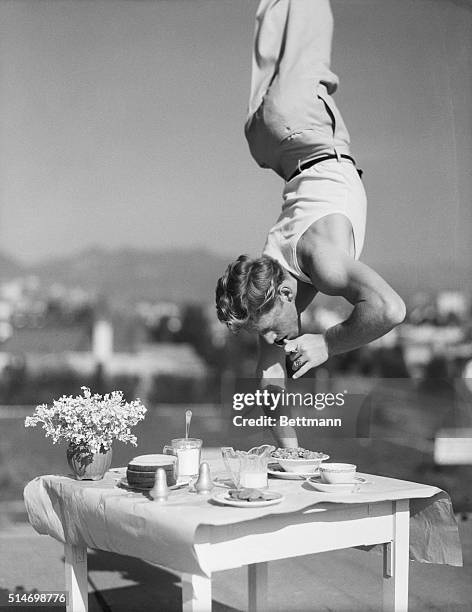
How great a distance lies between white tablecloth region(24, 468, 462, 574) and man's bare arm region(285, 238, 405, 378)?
37cm

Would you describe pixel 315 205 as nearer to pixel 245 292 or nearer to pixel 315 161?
pixel 315 161

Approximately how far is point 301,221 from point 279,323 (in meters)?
0.32

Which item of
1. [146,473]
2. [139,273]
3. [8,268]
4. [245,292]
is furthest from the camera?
[139,273]

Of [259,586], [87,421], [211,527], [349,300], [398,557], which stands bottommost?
[259,586]

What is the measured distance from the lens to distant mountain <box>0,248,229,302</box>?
515cm

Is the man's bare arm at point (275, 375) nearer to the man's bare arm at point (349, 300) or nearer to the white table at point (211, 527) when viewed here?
the man's bare arm at point (349, 300)

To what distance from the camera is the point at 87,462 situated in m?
2.23

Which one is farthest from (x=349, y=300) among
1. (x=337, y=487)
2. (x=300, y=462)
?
(x=337, y=487)

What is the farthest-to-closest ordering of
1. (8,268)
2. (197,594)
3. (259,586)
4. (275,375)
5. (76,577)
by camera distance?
(8,268)
(275,375)
(259,586)
(76,577)
(197,594)

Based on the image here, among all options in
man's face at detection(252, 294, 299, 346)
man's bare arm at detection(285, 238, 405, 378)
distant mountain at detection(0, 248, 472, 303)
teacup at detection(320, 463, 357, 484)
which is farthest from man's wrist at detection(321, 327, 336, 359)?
distant mountain at detection(0, 248, 472, 303)

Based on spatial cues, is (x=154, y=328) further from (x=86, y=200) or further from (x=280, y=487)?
(x=280, y=487)

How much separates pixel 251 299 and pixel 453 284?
9.58 ft

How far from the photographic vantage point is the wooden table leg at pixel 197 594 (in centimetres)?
174

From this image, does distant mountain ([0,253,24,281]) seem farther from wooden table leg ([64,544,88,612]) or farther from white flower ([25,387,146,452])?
wooden table leg ([64,544,88,612])
